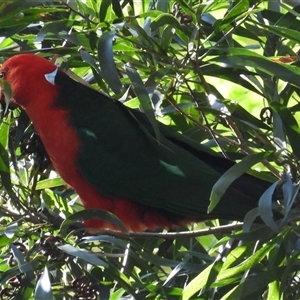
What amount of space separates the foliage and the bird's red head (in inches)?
4.7

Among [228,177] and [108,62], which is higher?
[108,62]

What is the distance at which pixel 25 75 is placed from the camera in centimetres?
175

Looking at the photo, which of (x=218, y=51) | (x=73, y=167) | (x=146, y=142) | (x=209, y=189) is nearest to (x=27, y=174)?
(x=73, y=167)

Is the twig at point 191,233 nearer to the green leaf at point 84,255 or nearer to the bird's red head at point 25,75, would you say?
the green leaf at point 84,255

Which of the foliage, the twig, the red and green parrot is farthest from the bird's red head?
the twig

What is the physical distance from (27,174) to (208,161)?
1.40ft

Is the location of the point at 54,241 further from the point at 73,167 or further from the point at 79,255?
the point at 73,167

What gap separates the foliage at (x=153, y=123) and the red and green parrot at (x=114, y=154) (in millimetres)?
76

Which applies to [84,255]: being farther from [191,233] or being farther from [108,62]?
[108,62]

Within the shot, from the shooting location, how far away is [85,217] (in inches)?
52.0

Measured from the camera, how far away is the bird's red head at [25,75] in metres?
1.73

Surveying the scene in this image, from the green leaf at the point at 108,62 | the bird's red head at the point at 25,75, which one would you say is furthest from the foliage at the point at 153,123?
the bird's red head at the point at 25,75

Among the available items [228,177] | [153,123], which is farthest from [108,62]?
[228,177]

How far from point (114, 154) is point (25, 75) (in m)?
0.31
